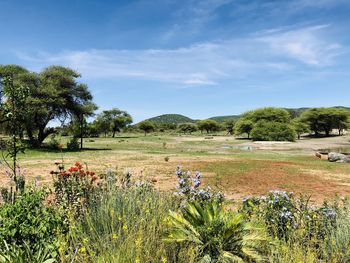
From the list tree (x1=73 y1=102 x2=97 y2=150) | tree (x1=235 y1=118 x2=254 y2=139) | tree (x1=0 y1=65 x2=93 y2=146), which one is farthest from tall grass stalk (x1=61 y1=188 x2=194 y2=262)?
tree (x1=235 y1=118 x2=254 y2=139)

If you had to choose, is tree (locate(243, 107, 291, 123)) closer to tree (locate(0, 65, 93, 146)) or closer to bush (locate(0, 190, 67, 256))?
tree (locate(0, 65, 93, 146))

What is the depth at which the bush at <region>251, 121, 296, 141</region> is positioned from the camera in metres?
66.2

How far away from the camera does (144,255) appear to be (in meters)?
3.65

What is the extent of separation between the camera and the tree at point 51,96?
3619 cm

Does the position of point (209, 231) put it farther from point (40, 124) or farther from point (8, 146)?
point (40, 124)

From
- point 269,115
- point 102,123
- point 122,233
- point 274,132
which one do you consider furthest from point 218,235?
point 102,123

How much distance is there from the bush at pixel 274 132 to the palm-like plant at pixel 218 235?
6491 cm

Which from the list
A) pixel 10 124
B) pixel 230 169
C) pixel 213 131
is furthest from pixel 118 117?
pixel 10 124

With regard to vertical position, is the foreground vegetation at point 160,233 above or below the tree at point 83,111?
below

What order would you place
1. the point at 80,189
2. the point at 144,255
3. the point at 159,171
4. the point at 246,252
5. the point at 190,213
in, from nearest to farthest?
1. the point at 144,255
2. the point at 246,252
3. the point at 190,213
4. the point at 80,189
5. the point at 159,171

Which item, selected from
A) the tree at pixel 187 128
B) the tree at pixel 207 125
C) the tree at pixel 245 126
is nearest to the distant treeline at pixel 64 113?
the tree at pixel 245 126

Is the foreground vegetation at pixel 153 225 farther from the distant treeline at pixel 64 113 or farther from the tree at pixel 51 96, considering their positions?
the tree at pixel 51 96

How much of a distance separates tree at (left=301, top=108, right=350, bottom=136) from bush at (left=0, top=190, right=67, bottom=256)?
8301cm

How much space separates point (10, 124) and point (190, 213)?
537cm
